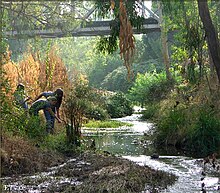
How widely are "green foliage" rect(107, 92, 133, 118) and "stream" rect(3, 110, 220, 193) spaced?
384 inches

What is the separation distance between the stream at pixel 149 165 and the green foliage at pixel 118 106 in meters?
9.74

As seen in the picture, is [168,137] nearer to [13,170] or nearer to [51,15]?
[51,15]

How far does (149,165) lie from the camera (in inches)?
361

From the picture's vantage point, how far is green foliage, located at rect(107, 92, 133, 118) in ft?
82.3

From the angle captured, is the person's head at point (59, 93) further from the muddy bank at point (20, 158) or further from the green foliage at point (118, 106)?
the green foliage at point (118, 106)

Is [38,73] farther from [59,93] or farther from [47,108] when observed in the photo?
[47,108]

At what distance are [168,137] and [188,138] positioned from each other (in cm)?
72

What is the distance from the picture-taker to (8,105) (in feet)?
27.5

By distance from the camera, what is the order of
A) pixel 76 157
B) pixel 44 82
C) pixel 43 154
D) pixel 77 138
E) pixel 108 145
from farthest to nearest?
pixel 44 82
pixel 108 145
pixel 77 138
pixel 76 157
pixel 43 154

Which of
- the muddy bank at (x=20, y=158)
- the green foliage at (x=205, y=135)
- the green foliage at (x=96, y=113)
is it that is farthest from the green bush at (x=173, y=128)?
the green foliage at (x=96, y=113)

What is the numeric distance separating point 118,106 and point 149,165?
1704 cm

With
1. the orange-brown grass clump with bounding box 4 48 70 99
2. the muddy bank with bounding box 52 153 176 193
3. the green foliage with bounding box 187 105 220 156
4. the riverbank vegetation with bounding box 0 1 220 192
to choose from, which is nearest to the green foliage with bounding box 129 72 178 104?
the riverbank vegetation with bounding box 0 1 220 192

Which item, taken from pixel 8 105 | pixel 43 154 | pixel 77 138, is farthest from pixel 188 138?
pixel 8 105

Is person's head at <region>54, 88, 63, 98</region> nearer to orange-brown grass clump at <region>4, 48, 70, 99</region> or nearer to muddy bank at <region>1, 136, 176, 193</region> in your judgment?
orange-brown grass clump at <region>4, 48, 70, 99</region>
